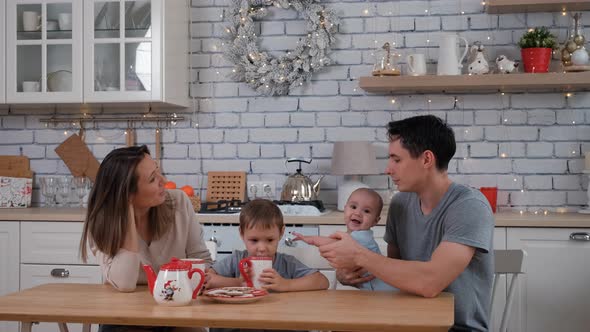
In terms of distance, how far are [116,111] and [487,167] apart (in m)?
2.03

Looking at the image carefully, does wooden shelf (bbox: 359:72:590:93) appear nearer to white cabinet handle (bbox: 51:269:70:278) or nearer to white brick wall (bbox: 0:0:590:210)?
white brick wall (bbox: 0:0:590:210)

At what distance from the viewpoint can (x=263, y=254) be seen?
2402mm

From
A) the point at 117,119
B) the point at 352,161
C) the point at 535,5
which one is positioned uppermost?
the point at 535,5

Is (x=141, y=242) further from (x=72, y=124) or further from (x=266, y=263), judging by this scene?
(x=72, y=124)

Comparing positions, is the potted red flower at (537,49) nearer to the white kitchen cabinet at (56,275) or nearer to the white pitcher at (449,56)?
the white pitcher at (449,56)

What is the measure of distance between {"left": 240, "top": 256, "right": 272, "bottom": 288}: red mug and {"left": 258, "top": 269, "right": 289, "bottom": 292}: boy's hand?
1 cm

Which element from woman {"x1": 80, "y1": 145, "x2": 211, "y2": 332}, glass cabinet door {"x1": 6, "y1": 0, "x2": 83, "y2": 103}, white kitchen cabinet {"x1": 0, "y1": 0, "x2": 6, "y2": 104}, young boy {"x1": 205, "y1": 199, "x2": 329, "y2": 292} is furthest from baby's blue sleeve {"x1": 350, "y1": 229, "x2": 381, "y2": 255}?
white kitchen cabinet {"x1": 0, "y1": 0, "x2": 6, "y2": 104}

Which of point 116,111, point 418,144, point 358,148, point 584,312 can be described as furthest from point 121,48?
point 584,312

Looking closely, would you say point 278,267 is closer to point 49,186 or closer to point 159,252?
point 159,252

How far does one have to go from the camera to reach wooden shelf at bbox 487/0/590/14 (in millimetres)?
4023

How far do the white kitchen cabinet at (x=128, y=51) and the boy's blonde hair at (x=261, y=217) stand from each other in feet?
6.27

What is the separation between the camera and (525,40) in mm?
4078

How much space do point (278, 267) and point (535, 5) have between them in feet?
7.50

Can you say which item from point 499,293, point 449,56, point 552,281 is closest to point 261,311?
→ point 499,293
